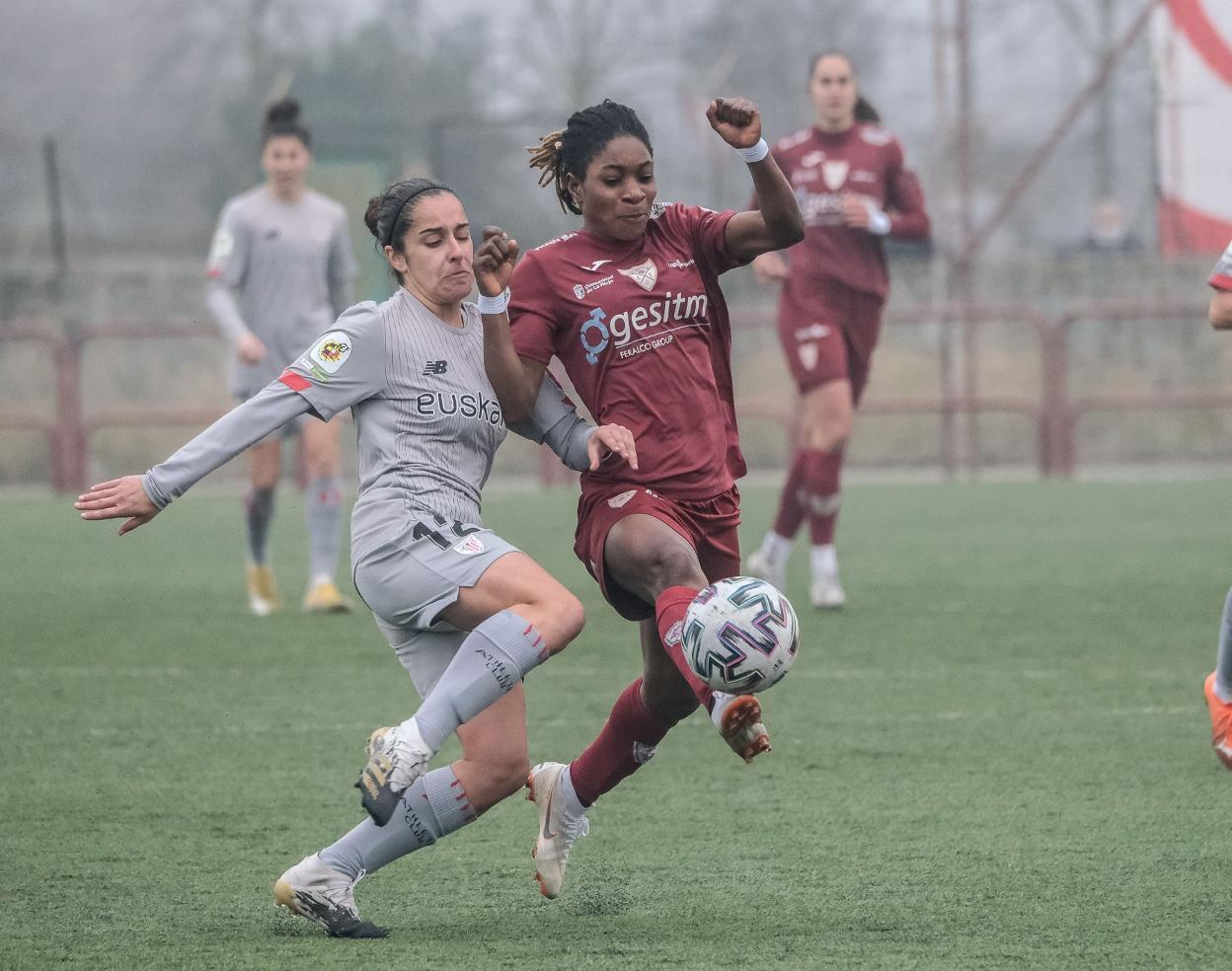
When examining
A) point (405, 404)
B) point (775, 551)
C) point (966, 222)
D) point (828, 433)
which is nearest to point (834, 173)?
point (828, 433)

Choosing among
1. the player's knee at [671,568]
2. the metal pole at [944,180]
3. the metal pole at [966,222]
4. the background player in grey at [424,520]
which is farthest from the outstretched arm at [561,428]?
the metal pole at [966,222]

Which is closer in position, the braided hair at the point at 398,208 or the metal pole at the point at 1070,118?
the braided hair at the point at 398,208

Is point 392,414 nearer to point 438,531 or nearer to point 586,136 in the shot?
point 438,531

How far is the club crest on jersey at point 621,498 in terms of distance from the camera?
179 inches

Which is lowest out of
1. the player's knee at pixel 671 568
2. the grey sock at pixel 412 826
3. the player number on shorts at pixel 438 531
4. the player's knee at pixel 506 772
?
the grey sock at pixel 412 826

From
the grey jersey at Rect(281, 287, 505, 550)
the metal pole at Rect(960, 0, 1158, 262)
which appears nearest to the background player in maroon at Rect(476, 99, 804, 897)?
the grey jersey at Rect(281, 287, 505, 550)

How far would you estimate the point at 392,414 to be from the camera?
4.30m

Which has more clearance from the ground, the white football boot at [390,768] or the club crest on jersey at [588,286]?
the club crest on jersey at [588,286]

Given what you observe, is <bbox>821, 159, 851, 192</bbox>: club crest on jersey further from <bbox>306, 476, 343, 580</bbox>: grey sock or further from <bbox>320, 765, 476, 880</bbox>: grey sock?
<bbox>320, 765, 476, 880</bbox>: grey sock

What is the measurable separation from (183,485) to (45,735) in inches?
101

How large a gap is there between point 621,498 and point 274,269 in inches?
205

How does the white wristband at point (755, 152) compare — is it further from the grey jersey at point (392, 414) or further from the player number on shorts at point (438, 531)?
the player number on shorts at point (438, 531)

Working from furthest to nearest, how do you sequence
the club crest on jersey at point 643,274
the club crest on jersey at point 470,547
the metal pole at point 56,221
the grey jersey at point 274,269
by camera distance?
the metal pole at point 56,221
the grey jersey at point 274,269
the club crest on jersey at point 643,274
the club crest on jersey at point 470,547

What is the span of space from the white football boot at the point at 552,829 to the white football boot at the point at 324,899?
447mm
